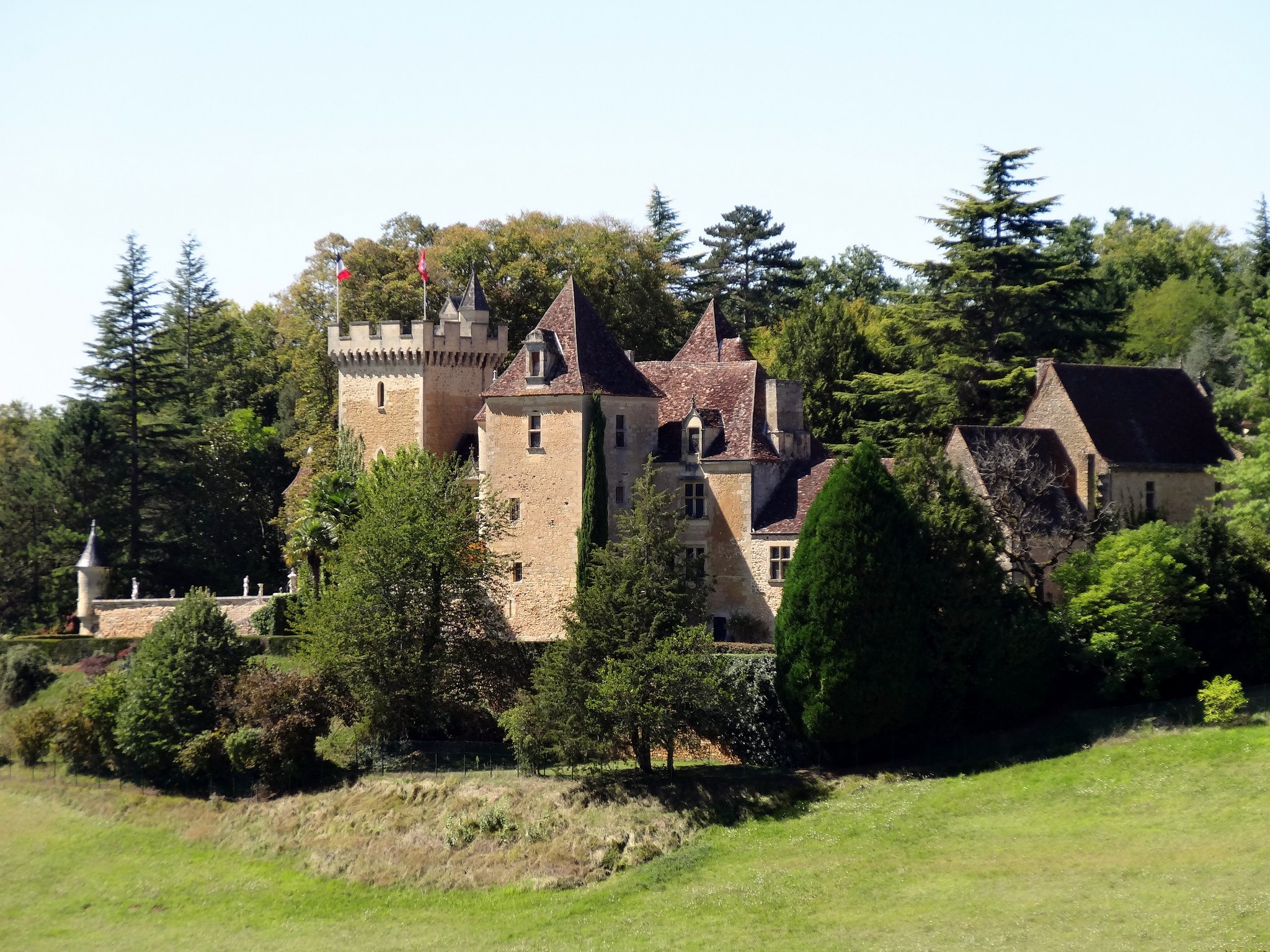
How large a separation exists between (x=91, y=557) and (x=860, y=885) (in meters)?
36.5

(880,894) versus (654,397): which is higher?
(654,397)

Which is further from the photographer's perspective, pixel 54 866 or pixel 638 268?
pixel 638 268

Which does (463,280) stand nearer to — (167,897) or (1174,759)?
(167,897)

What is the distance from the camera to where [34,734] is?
153 ft

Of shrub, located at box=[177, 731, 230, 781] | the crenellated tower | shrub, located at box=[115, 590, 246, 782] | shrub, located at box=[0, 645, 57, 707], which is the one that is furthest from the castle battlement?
shrub, located at box=[177, 731, 230, 781]

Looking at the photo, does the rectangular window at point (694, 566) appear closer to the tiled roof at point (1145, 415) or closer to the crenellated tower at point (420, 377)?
the crenellated tower at point (420, 377)

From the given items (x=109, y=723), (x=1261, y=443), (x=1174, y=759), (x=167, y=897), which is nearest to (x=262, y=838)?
(x=167, y=897)

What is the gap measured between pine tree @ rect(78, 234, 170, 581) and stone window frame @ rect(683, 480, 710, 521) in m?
26.3

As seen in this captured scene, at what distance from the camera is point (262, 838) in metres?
40.4

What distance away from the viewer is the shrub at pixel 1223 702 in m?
37.7

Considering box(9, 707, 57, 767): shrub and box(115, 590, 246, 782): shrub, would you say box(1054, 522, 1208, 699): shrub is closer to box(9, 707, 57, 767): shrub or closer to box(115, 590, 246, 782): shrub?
box(115, 590, 246, 782): shrub

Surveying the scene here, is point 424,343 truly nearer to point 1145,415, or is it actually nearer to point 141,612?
point 141,612

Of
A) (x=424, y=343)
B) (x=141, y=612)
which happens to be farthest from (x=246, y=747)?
(x=141, y=612)

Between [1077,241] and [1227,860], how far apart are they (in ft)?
202
